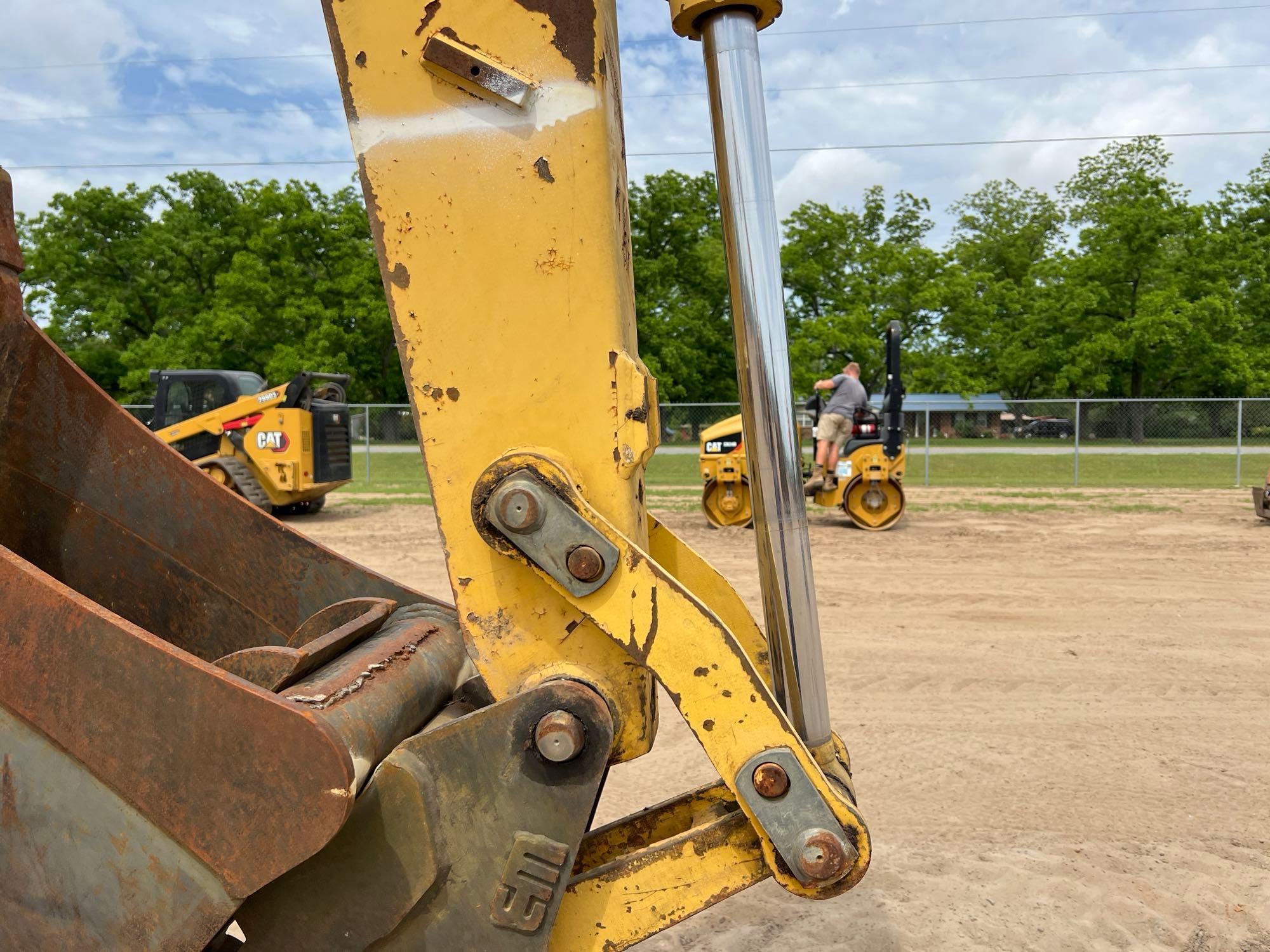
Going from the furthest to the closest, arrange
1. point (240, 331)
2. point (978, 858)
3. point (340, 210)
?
point (340, 210), point (240, 331), point (978, 858)

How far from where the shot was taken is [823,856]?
1774 mm

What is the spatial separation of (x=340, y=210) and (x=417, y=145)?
160 feet

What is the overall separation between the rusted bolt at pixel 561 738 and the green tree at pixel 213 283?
42.3 meters

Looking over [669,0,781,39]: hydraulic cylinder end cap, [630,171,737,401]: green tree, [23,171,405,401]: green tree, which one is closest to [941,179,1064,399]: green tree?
[630,171,737,401]: green tree

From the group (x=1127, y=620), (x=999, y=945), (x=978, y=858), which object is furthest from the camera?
(x=1127, y=620)

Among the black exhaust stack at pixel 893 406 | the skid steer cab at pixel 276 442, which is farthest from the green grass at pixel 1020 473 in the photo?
the black exhaust stack at pixel 893 406

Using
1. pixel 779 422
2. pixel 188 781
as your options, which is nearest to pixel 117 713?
pixel 188 781

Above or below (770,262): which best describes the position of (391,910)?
below

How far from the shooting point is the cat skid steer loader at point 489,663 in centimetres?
161

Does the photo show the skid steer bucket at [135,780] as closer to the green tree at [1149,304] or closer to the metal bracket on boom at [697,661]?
the metal bracket on boom at [697,661]

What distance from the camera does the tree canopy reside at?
4203 centimetres

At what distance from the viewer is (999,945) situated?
3.17 meters

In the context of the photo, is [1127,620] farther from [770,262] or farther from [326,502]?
[326,502]

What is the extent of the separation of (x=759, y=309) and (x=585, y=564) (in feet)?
1.94
